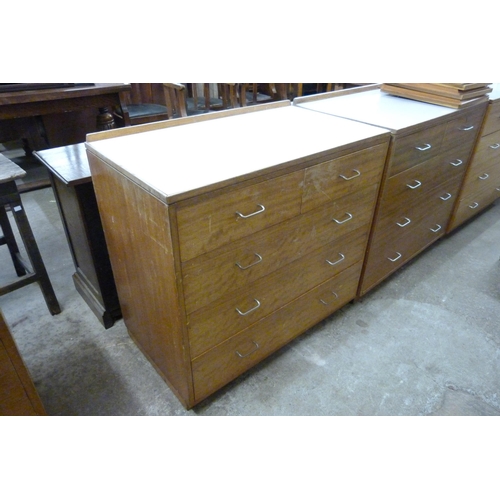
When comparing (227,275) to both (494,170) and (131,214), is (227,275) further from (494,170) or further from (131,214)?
(494,170)

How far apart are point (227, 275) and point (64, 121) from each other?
2.72 m

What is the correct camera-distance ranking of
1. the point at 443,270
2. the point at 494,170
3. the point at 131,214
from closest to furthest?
the point at 131,214 < the point at 443,270 < the point at 494,170

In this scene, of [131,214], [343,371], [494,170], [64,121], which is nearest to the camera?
[131,214]

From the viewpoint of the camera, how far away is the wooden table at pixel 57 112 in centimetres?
207

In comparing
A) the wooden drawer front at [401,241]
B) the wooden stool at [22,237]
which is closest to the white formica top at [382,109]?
the wooden drawer front at [401,241]

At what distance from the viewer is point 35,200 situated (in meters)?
2.86

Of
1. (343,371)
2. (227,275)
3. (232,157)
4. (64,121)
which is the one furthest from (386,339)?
(64,121)

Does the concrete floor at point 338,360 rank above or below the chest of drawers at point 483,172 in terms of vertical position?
below

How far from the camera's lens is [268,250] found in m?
1.22

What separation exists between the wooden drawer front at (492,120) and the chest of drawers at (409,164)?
0.24ft

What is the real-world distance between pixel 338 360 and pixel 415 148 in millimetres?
930

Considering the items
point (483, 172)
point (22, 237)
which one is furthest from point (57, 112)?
point (483, 172)

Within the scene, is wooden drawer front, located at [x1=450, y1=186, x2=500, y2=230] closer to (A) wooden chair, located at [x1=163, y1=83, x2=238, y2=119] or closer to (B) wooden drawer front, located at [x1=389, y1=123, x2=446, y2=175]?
(B) wooden drawer front, located at [x1=389, y1=123, x2=446, y2=175]

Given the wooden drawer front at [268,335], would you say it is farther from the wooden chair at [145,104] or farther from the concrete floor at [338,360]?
the wooden chair at [145,104]
